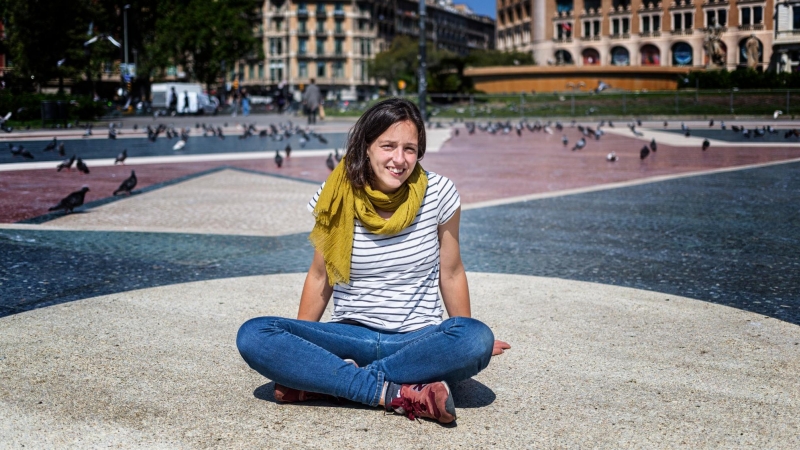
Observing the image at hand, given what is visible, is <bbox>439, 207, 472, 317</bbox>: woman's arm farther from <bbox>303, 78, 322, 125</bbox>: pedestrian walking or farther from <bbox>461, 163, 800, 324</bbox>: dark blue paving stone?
<bbox>303, 78, 322, 125</bbox>: pedestrian walking

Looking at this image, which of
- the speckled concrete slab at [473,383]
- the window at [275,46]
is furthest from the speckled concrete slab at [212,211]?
the window at [275,46]

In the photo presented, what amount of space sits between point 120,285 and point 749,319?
3600mm

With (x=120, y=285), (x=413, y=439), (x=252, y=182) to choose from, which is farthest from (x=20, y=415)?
(x=252, y=182)

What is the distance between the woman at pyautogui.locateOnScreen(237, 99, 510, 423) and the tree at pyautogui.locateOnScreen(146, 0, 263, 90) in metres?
64.5

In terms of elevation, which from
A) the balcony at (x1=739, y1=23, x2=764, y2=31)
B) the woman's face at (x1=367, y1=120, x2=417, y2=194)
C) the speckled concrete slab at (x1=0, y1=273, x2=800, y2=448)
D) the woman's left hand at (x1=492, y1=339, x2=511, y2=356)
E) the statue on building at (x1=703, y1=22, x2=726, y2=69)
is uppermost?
the balcony at (x1=739, y1=23, x2=764, y2=31)

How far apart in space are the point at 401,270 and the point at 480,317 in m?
1.33

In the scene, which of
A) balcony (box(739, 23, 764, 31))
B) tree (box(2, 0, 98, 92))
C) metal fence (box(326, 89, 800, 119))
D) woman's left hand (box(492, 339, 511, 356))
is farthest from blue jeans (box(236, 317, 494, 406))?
balcony (box(739, 23, 764, 31))

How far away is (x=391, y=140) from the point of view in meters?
3.23

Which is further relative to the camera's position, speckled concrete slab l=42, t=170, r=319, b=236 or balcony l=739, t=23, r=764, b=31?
balcony l=739, t=23, r=764, b=31

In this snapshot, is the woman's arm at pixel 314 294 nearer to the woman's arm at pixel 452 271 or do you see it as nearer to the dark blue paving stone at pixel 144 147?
the woman's arm at pixel 452 271

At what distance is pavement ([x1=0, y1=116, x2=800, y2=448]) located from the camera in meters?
3.03

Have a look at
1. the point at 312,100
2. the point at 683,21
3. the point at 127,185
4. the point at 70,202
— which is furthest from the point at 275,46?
the point at 70,202

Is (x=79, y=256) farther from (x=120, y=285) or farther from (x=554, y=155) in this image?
(x=554, y=155)

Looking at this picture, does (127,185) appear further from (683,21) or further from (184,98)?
(683,21)
